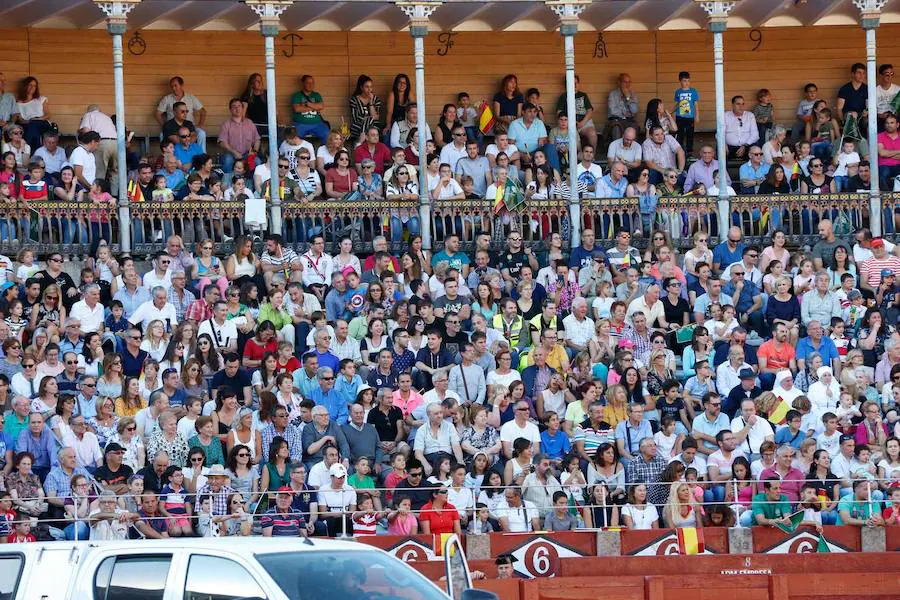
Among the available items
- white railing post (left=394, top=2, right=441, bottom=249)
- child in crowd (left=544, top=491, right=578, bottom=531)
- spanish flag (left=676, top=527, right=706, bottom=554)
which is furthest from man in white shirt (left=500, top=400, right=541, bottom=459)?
white railing post (left=394, top=2, right=441, bottom=249)

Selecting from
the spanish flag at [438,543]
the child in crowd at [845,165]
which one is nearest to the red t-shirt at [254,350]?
the spanish flag at [438,543]

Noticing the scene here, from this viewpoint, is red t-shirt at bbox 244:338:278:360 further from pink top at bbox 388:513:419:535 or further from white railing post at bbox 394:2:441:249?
white railing post at bbox 394:2:441:249

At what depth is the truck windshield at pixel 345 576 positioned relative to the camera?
35.6 ft

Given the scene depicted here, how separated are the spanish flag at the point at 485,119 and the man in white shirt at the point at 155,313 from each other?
7178 millimetres

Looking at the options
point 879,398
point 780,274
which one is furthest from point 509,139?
point 879,398

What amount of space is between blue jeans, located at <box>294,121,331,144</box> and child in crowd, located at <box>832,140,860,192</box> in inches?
285

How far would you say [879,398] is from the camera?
70.0 feet

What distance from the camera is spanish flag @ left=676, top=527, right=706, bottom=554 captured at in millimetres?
19078

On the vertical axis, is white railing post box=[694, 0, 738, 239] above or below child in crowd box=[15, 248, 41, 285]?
above

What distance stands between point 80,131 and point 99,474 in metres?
8.43

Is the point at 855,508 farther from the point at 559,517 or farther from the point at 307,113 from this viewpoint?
the point at 307,113

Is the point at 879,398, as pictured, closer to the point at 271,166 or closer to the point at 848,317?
the point at 848,317

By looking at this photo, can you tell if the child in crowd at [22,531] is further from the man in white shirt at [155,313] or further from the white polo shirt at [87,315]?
the man in white shirt at [155,313]

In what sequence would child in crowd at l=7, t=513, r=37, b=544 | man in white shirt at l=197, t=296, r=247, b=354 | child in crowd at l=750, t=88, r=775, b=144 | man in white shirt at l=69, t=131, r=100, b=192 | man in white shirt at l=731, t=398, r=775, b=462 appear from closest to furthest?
child in crowd at l=7, t=513, r=37, b=544
man in white shirt at l=731, t=398, r=775, b=462
man in white shirt at l=197, t=296, r=247, b=354
man in white shirt at l=69, t=131, r=100, b=192
child in crowd at l=750, t=88, r=775, b=144
